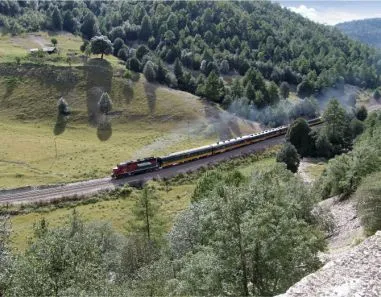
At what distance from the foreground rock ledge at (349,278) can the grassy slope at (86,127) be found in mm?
70622

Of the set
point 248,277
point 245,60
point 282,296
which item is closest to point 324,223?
point 248,277

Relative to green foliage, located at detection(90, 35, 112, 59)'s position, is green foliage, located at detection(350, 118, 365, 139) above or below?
below

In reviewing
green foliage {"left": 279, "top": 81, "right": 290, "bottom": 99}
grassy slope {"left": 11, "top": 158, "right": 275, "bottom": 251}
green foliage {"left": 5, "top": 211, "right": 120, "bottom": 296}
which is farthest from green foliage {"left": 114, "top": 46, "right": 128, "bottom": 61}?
green foliage {"left": 5, "top": 211, "right": 120, "bottom": 296}

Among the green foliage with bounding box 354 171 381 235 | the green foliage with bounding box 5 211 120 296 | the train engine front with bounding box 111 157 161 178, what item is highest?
the green foliage with bounding box 354 171 381 235

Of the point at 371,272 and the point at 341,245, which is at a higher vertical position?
the point at 371,272

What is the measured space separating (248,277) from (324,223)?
25.3 meters

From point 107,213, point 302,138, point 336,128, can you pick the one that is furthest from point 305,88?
point 107,213

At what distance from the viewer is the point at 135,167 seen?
91.1 metres

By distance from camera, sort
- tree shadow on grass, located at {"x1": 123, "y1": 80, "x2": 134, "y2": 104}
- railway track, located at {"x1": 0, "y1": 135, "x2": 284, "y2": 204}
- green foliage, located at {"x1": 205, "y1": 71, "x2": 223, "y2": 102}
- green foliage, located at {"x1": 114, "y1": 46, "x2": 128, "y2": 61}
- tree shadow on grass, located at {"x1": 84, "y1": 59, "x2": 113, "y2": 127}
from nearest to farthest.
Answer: railway track, located at {"x1": 0, "y1": 135, "x2": 284, "y2": 204}, tree shadow on grass, located at {"x1": 84, "y1": 59, "x2": 113, "y2": 127}, tree shadow on grass, located at {"x1": 123, "y1": 80, "x2": 134, "y2": 104}, green foliage, located at {"x1": 205, "y1": 71, "x2": 223, "y2": 102}, green foliage, located at {"x1": 114, "y1": 46, "x2": 128, "y2": 61}

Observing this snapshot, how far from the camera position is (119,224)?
240ft

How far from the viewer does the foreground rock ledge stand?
23594 millimetres

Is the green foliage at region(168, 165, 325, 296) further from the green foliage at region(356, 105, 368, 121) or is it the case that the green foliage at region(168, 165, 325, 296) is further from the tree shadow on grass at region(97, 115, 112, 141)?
the green foliage at region(356, 105, 368, 121)

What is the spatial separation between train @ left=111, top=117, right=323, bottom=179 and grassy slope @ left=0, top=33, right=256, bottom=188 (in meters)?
6.16

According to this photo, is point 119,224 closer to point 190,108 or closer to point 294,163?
point 294,163
